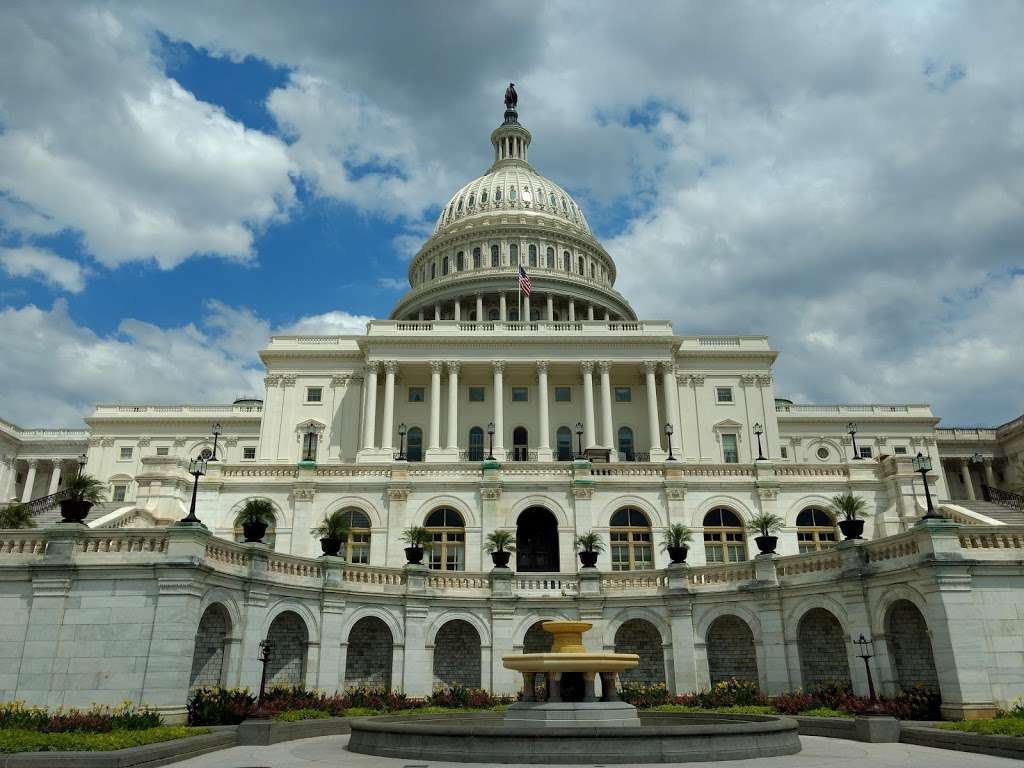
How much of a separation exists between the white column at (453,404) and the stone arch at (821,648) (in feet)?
142

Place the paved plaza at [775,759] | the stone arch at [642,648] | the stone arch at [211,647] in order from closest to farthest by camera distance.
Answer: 1. the paved plaza at [775,759]
2. the stone arch at [211,647]
3. the stone arch at [642,648]

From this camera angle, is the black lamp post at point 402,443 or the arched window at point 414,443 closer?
the black lamp post at point 402,443

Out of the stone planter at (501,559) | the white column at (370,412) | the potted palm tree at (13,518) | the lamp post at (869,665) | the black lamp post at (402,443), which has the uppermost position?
the white column at (370,412)

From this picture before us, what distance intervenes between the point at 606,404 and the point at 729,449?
44.9ft

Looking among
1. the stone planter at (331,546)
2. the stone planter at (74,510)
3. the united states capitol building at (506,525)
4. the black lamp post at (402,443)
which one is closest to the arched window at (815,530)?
the united states capitol building at (506,525)

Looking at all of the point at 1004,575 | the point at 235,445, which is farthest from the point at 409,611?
the point at 235,445

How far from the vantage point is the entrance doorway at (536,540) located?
1886 inches

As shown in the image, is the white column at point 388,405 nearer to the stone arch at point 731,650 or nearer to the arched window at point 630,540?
the arched window at point 630,540

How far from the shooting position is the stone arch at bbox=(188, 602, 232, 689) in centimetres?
2802

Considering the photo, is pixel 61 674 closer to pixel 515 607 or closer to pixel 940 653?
pixel 515 607

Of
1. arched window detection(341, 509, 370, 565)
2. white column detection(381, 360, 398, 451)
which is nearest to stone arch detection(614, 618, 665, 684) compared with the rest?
arched window detection(341, 509, 370, 565)

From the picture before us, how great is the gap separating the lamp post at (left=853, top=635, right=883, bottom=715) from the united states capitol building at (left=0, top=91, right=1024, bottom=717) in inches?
17.9

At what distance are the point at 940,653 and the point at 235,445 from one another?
3478 inches

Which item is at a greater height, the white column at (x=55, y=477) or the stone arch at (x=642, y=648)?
the white column at (x=55, y=477)
